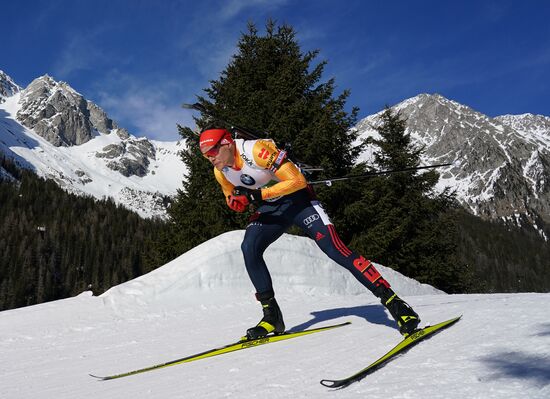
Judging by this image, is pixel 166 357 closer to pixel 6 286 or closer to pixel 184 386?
pixel 184 386

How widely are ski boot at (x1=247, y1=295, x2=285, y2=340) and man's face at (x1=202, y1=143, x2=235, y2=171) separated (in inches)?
63.4

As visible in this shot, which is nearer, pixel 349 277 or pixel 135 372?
pixel 135 372

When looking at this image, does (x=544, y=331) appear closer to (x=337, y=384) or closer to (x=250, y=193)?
(x=337, y=384)

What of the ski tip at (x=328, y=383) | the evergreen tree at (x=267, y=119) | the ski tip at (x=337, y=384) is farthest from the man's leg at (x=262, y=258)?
the evergreen tree at (x=267, y=119)

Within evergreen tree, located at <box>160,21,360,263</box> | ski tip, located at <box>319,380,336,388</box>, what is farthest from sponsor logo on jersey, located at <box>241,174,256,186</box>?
evergreen tree, located at <box>160,21,360,263</box>

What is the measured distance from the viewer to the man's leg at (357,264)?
3881 millimetres

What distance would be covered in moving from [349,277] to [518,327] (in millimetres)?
5912

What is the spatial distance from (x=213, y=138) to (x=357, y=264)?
6.76ft

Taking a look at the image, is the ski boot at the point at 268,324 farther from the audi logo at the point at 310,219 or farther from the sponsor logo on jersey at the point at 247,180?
the sponsor logo on jersey at the point at 247,180

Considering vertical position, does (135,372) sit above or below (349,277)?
below

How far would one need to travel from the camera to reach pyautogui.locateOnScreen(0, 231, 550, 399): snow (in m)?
2.69

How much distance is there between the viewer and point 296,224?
195 inches

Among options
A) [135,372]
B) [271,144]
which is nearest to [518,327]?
[271,144]

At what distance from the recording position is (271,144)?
477cm
